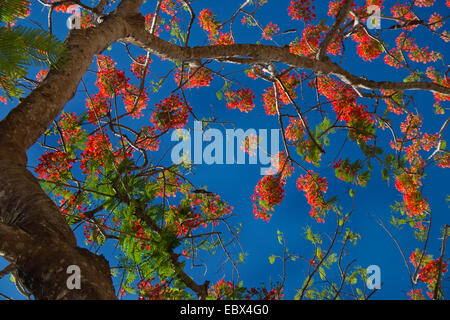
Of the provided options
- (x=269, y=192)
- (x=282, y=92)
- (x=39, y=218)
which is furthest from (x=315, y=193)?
(x=39, y=218)

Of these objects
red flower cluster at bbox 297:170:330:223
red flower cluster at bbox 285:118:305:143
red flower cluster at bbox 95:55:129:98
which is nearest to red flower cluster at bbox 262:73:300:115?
red flower cluster at bbox 285:118:305:143

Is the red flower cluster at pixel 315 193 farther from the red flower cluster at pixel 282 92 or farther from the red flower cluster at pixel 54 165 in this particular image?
the red flower cluster at pixel 54 165

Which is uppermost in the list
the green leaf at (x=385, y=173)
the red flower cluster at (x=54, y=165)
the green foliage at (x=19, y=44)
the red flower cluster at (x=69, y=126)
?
the red flower cluster at (x=69, y=126)

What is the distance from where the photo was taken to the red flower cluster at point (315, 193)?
14.5 ft

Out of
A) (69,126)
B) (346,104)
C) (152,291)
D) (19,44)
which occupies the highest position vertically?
(346,104)

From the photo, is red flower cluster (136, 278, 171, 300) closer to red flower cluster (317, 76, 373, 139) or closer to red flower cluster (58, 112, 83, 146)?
red flower cluster (58, 112, 83, 146)

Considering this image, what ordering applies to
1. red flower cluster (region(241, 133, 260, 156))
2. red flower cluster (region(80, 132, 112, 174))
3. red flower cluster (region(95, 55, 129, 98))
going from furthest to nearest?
red flower cluster (region(241, 133, 260, 156))
red flower cluster (region(95, 55, 129, 98))
red flower cluster (region(80, 132, 112, 174))

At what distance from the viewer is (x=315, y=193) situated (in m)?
4.54

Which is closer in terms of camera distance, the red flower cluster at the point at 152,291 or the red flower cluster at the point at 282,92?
the red flower cluster at the point at 152,291

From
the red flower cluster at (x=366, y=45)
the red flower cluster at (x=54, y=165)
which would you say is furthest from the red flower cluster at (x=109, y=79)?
the red flower cluster at (x=366, y=45)

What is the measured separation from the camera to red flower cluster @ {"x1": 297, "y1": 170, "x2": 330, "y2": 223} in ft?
14.5

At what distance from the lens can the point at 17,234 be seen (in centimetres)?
117

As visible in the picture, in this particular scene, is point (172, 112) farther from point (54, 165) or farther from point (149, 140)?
point (54, 165)

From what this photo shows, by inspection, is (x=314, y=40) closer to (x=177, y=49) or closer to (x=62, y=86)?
(x=177, y=49)
